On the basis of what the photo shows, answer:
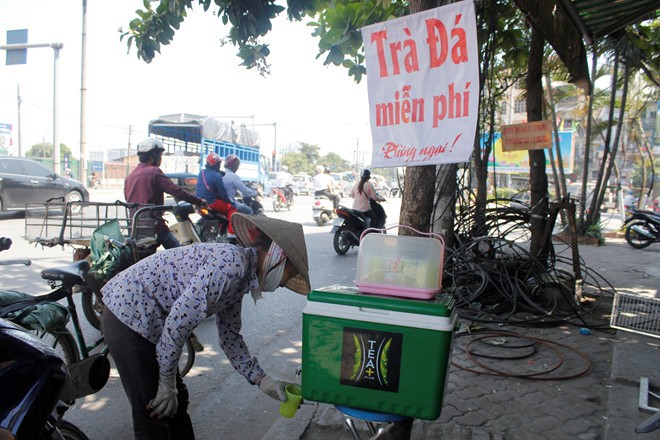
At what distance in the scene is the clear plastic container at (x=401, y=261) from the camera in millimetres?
2084

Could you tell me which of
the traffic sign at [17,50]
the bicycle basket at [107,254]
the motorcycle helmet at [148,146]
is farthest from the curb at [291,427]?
the traffic sign at [17,50]

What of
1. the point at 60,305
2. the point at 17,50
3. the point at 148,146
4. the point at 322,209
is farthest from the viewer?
the point at 17,50

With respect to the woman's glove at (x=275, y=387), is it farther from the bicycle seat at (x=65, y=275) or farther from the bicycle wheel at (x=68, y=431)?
the bicycle seat at (x=65, y=275)

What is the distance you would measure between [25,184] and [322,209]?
7389 mm

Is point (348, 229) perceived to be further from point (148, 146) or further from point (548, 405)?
point (548, 405)

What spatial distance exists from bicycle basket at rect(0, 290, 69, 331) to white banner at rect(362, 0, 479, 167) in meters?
2.01

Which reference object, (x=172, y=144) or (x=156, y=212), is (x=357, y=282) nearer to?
(x=156, y=212)

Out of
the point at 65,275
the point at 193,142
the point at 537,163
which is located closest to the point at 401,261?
the point at 65,275

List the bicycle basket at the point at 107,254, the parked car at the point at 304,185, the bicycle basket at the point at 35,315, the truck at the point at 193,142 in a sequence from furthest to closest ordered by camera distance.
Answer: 1. the parked car at the point at 304,185
2. the truck at the point at 193,142
3. the bicycle basket at the point at 107,254
4. the bicycle basket at the point at 35,315

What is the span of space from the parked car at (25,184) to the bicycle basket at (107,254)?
8773 millimetres

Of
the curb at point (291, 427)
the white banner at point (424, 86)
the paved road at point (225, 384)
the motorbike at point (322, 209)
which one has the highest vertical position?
the white banner at point (424, 86)

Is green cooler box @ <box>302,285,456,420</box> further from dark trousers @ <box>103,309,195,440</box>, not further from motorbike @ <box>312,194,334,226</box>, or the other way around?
motorbike @ <box>312,194,334,226</box>

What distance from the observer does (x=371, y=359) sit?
1.62 m

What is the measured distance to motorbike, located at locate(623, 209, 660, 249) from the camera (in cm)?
→ 1187
